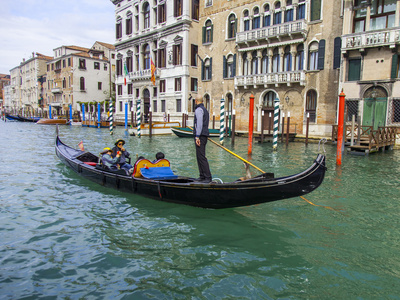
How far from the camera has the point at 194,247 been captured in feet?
12.5

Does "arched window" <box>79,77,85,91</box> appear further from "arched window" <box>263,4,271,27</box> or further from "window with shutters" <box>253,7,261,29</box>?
"arched window" <box>263,4,271,27</box>

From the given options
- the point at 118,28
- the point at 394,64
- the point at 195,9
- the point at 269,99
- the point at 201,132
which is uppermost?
the point at 118,28

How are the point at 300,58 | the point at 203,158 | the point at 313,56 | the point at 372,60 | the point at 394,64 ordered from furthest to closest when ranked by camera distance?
the point at 300,58 → the point at 313,56 → the point at 372,60 → the point at 394,64 → the point at 203,158

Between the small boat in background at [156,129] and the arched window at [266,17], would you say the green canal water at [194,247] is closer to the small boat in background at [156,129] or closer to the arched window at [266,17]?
the small boat in background at [156,129]

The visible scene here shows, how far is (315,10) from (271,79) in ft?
13.5

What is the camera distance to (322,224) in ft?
14.9

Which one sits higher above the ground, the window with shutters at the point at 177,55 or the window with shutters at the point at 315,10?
the window with shutters at the point at 315,10

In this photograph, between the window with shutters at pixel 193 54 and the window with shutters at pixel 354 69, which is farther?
the window with shutters at pixel 193 54

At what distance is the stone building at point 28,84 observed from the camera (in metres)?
49.2

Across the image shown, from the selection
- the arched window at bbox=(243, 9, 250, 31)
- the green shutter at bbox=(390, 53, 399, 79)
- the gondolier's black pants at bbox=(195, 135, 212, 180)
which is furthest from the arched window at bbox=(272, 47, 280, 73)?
the gondolier's black pants at bbox=(195, 135, 212, 180)

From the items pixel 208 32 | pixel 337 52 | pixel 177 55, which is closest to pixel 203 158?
pixel 337 52

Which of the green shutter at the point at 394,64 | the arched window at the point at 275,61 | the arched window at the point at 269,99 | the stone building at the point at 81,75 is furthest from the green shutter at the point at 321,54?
the stone building at the point at 81,75

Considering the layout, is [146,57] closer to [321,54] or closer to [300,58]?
[300,58]

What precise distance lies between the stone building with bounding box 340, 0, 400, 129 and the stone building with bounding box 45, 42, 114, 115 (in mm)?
29564
